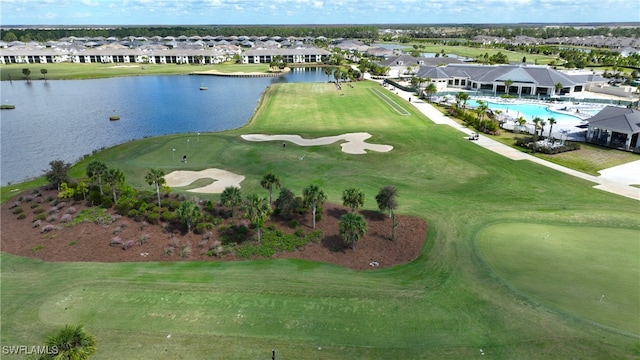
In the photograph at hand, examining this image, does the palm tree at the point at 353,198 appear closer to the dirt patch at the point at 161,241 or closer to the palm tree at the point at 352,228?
the dirt patch at the point at 161,241

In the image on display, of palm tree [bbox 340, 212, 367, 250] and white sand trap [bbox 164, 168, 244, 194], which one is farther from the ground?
palm tree [bbox 340, 212, 367, 250]

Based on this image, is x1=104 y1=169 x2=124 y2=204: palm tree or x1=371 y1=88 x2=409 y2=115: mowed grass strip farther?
x1=371 y1=88 x2=409 y2=115: mowed grass strip

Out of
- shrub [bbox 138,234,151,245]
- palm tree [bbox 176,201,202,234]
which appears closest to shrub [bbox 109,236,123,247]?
shrub [bbox 138,234,151,245]

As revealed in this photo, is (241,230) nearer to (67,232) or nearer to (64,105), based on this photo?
(67,232)

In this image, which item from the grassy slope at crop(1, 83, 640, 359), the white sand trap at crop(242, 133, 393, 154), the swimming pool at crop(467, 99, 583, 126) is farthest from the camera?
the swimming pool at crop(467, 99, 583, 126)

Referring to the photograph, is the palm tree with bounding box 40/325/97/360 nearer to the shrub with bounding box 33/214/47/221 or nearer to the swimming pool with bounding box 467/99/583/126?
the shrub with bounding box 33/214/47/221

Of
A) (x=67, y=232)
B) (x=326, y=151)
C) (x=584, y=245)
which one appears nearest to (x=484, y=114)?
(x=326, y=151)

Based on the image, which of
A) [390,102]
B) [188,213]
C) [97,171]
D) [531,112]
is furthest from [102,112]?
[531,112]

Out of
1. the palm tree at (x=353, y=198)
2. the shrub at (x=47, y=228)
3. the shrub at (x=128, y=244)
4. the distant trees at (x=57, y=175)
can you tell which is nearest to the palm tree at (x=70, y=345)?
the shrub at (x=128, y=244)
